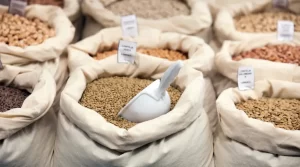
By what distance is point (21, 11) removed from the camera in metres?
1.82

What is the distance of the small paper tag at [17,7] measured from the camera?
1.81 metres

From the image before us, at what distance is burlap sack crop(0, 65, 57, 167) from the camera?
1.18m

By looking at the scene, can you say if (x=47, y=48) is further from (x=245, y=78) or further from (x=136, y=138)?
(x=245, y=78)

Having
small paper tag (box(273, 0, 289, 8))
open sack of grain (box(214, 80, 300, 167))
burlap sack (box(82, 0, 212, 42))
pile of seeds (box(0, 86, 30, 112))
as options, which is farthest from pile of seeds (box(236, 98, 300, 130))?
small paper tag (box(273, 0, 289, 8))

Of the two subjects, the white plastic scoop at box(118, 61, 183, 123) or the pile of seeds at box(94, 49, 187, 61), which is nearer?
the white plastic scoop at box(118, 61, 183, 123)

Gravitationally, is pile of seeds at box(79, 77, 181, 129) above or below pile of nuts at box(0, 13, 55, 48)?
above

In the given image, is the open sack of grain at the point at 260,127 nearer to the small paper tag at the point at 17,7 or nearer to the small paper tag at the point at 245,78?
the small paper tag at the point at 245,78

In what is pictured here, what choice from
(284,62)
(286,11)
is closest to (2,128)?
(284,62)

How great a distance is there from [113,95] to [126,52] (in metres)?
0.24

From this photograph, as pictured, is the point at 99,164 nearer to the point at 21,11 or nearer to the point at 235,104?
the point at 235,104

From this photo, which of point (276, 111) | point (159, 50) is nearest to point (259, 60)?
point (276, 111)

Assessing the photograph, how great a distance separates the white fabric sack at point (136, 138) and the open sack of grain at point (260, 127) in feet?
0.26

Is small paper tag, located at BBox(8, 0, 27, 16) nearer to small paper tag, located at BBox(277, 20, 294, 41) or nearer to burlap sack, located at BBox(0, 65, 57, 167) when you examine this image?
burlap sack, located at BBox(0, 65, 57, 167)

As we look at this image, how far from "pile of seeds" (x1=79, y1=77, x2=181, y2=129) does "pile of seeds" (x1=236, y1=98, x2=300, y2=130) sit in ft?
0.80
